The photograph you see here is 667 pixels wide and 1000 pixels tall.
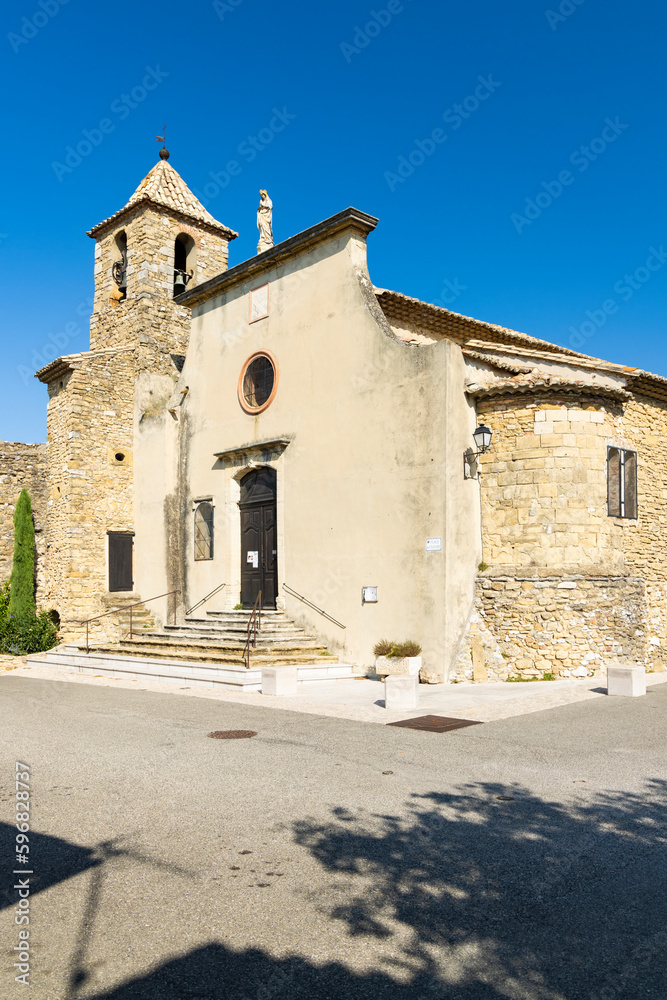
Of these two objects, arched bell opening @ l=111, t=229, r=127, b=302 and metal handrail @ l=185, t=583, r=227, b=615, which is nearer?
metal handrail @ l=185, t=583, r=227, b=615

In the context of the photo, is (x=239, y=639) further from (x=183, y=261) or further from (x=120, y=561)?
(x=183, y=261)

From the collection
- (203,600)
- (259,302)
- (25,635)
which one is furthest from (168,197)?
(25,635)

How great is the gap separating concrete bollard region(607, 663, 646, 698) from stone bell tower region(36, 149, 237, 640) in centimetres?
1202

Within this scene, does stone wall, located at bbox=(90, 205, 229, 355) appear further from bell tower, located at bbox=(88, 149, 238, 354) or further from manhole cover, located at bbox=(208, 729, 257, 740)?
manhole cover, located at bbox=(208, 729, 257, 740)

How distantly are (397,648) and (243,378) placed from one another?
758 cm

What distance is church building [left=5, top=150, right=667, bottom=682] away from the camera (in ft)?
41.4

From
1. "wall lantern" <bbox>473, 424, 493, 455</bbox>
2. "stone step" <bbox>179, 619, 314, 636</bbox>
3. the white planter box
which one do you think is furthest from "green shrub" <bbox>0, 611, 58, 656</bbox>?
"wall lantern" <bbox>473, 424, 493, 455</bbox>

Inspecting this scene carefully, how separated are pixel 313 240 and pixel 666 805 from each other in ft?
Result: 41.2

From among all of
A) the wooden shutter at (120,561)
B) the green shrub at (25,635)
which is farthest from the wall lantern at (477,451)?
the green shrub at (25,635)

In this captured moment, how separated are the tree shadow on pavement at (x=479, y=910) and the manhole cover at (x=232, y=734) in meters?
2.87

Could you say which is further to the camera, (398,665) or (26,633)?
(26,633)

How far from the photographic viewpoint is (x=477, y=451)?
13336 millimetres

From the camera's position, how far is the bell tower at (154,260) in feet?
67.1

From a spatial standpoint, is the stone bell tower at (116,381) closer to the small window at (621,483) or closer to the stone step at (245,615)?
the stone step at (245,615)
